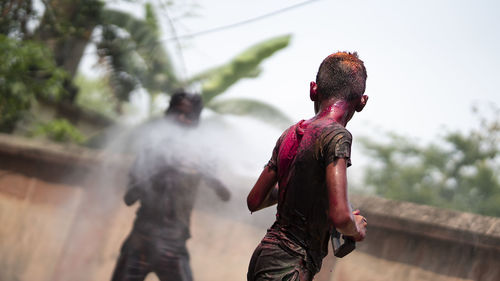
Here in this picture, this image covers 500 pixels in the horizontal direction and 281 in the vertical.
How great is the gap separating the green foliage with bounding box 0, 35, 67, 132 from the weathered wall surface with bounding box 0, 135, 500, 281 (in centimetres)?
65

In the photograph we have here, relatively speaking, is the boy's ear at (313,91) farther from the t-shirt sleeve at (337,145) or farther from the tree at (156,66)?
the tree at (156,66)

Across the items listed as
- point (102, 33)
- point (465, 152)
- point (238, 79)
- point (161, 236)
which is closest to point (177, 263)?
point (161, 236)

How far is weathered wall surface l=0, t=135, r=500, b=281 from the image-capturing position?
13.6ft

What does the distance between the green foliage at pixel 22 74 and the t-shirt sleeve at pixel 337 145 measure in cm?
647

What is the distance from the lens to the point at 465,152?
22.5 meters

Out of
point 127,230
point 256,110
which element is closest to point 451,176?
point 256,110

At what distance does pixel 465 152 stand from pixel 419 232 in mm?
19779

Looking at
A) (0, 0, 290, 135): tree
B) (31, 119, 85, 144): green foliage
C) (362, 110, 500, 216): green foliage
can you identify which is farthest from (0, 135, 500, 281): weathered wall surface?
(362, 110, 500, 216): green foliage

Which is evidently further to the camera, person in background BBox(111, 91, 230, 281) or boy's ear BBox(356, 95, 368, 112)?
person in background BBox(111, 91, 230, 281)

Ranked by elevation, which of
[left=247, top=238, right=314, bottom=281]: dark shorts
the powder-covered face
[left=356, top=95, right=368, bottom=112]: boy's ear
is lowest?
[left=247, top=238, right=314, bottom=281]: dark shorts

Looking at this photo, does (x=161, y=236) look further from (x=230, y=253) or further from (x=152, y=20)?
(x=152, y=20)

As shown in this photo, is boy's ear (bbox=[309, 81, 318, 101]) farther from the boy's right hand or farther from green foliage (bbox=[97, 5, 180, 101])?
green foliage (bbox=[97, 5, 180, 101])

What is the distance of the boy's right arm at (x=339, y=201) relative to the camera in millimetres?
2020

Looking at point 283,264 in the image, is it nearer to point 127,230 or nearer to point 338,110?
point 338,110
